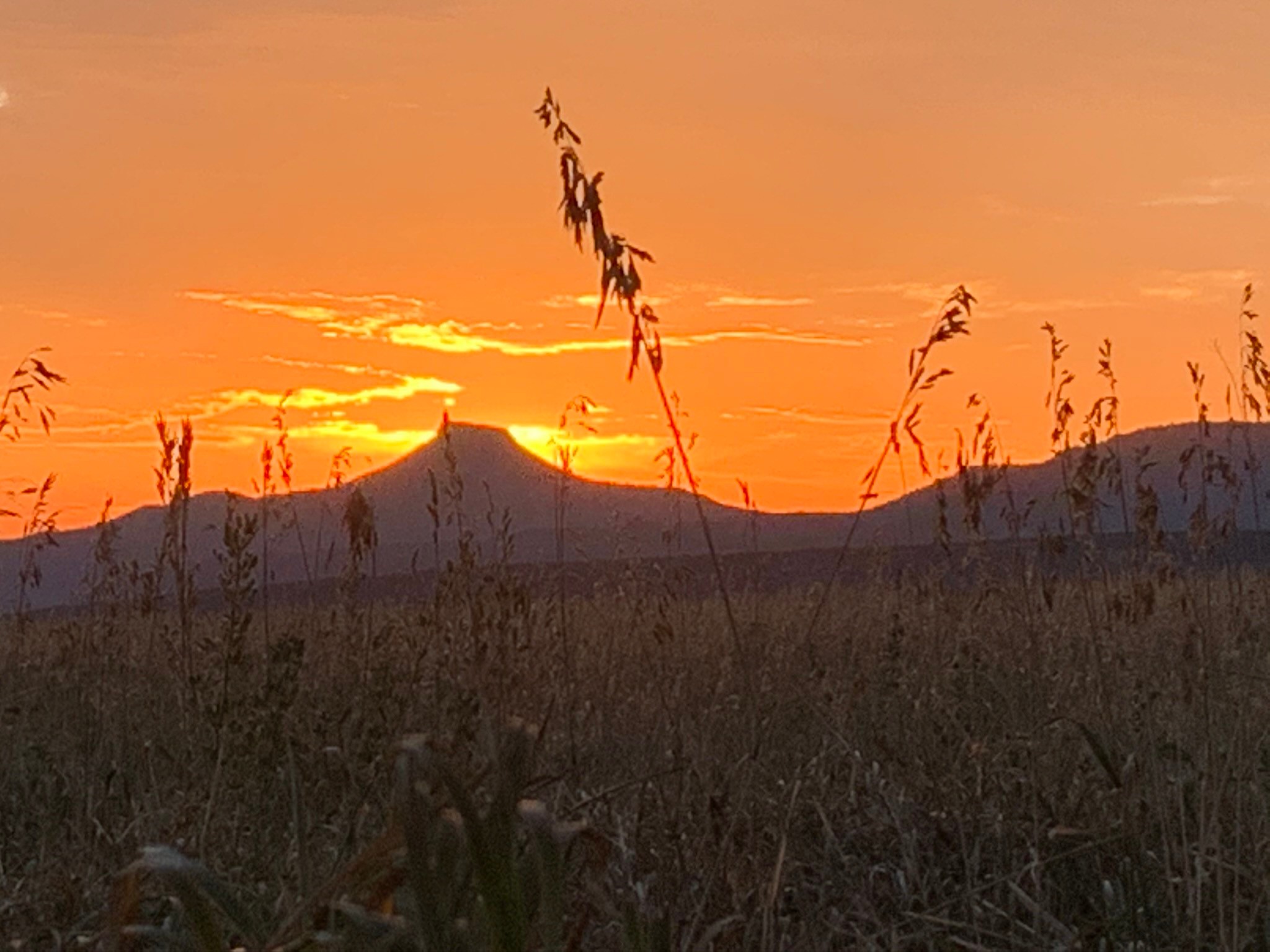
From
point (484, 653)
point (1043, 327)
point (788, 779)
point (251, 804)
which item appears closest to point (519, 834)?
point (484, 653)

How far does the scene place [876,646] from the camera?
664cm

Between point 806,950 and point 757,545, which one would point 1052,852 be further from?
point 757,545

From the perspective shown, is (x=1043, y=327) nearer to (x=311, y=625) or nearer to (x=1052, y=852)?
(x=1052, y=852)

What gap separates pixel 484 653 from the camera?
348 cm

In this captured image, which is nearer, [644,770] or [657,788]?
[657,788]

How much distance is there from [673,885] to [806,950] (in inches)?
16.6

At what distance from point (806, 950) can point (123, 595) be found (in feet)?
13.0

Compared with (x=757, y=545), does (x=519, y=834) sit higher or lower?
lower

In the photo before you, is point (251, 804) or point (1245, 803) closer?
point (1245, 803)

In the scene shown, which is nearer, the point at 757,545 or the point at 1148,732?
the point at 1148,732

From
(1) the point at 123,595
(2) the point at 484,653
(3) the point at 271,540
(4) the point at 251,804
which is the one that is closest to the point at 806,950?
(2) the point at 484,653

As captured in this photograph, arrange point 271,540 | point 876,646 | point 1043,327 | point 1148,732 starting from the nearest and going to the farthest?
1. point 1148,732
2. point 1043,327
3. point 271,540
4. point 876,646

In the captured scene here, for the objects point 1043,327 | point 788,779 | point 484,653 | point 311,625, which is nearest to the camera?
point 484,653

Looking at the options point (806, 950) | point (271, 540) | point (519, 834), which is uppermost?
point (271, 540)
